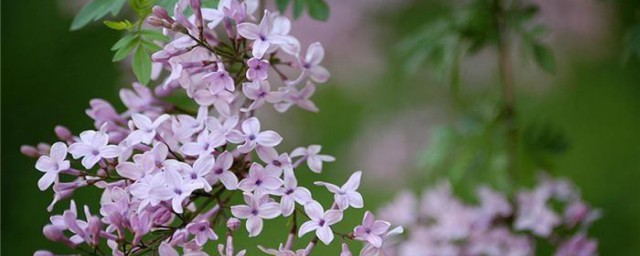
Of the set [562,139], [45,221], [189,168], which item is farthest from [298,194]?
[45,221]

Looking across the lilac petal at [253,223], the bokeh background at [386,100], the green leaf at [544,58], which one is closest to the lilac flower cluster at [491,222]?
the bokeh background at [386,100]

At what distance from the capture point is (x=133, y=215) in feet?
2.59

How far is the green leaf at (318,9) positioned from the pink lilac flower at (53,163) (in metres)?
0.33

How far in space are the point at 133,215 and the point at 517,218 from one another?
67 cm

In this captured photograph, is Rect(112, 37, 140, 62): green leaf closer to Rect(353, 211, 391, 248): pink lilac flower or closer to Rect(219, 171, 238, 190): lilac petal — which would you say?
Rect(219, 171, 238, 190): lilac petal

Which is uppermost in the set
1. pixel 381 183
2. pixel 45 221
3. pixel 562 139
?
pixel 381 183

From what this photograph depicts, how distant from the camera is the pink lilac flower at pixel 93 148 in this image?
0.83 m

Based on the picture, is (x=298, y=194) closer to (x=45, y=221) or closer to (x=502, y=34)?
(x=502, y=34)

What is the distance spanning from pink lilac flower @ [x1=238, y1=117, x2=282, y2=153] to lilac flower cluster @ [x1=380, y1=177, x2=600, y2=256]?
1.62 ft

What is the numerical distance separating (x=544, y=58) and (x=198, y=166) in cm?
59

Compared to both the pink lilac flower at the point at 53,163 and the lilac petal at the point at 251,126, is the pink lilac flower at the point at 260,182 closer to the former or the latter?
the lilac petal at the point at 251,126

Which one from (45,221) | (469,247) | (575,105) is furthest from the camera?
(45,221)

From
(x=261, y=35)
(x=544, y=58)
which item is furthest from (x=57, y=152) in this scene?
(x=544, y=58)

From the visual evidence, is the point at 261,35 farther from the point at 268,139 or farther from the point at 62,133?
the point at 62,133
